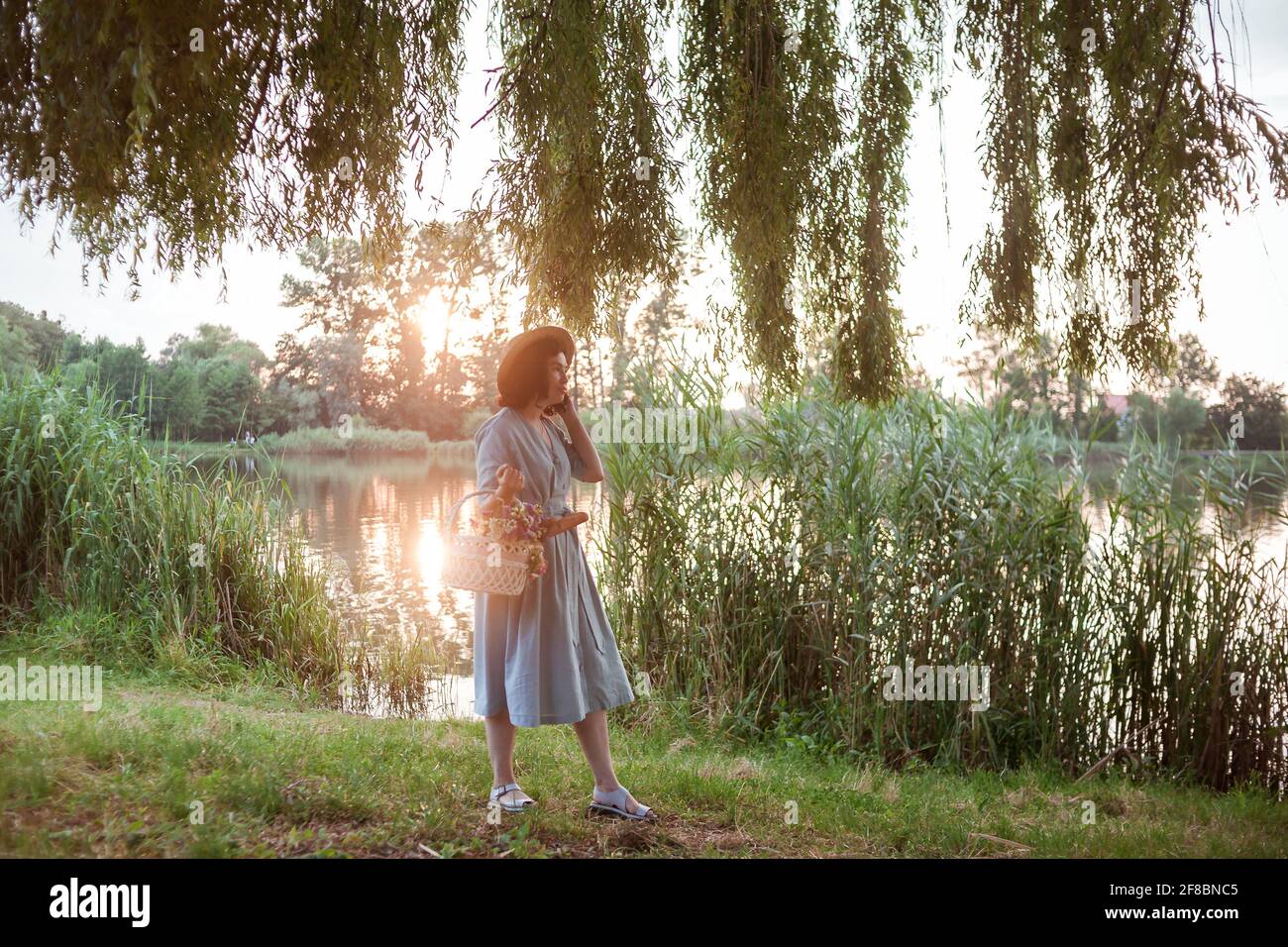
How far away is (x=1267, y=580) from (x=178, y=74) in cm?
565

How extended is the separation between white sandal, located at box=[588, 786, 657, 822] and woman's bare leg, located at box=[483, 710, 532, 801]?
0.94 feet

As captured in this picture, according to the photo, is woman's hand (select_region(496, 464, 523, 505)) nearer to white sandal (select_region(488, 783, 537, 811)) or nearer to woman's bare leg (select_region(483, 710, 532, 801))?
woman's bare leg (select_region(483, 710, 532, 801))

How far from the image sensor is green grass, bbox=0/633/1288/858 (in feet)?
10.2

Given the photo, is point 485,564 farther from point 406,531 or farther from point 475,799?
point 406,531

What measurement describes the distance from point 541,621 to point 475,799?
84 cm

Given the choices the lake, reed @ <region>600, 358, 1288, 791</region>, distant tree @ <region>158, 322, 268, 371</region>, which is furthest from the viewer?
distant tree @ <region>158, 322, 268, 371</region>

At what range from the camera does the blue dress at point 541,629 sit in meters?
3.28

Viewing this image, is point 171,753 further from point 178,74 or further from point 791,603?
point 791,603

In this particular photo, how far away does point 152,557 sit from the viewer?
676 cm

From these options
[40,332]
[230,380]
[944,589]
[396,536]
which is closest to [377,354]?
[396,536]

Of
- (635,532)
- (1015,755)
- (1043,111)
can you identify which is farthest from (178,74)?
(1015,755)

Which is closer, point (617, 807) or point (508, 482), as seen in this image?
point (508, 482)

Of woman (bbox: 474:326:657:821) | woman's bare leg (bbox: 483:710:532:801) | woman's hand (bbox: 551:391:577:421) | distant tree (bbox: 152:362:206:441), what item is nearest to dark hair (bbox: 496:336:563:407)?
woman (bbox: 474:326:657:821)

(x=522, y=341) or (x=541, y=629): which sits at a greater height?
(x=522, y=341)
